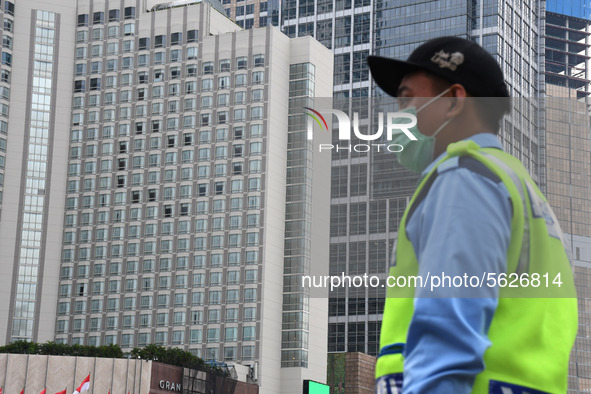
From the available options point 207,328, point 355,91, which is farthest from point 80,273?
point 355,91

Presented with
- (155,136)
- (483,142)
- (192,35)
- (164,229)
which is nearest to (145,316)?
(164,229)

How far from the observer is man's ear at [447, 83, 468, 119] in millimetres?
3889

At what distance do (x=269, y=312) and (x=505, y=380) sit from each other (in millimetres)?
109323

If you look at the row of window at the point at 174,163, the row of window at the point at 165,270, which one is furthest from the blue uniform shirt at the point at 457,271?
the row of window at the point at 174,163

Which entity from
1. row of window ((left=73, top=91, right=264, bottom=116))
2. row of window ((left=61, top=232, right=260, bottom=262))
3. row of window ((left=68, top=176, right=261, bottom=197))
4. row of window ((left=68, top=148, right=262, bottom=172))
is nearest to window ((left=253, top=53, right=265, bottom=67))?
row of window ((left=73, top=91, right=264, bottom=116))

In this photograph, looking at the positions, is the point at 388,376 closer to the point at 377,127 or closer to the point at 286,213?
the point at 377,127

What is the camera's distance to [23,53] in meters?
126

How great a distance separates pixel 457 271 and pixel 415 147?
0.77 meters

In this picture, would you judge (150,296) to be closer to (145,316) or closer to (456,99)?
(145,316)

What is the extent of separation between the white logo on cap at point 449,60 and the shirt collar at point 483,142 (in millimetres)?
263

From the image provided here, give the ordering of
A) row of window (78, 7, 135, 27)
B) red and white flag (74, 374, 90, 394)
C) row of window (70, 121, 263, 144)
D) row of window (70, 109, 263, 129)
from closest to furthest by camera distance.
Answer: red and white flag (74, 374, 90, 394), row of window (70, 121, 263, 144), row of window (70, 109, 263, 129), row of window (78, 7, 135, 27)

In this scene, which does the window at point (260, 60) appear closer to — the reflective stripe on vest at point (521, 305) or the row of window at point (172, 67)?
the row of window at point (172, 67)

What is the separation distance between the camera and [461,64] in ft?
12.7

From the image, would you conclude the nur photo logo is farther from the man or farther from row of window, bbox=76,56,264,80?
row of window, bbox=76,56,264,80
